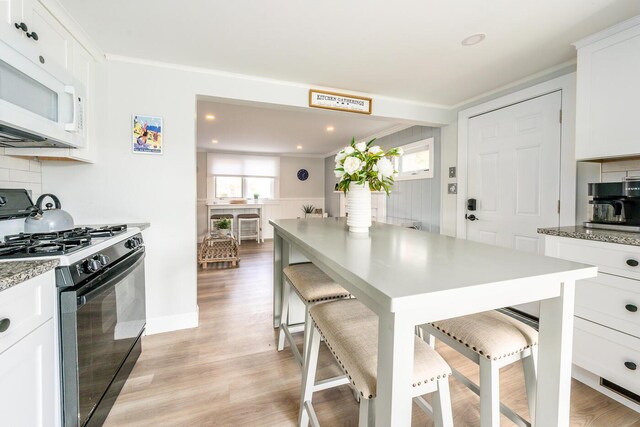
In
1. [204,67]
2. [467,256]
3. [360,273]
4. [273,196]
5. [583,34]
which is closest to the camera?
[360,273]

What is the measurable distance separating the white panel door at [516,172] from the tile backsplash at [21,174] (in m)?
3.79

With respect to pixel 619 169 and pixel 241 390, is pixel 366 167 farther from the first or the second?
pixel 619 169

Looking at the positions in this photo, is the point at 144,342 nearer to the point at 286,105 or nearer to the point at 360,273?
the point at 360,273

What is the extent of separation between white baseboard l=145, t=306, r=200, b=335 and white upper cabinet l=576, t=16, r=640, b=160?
3.17 metres

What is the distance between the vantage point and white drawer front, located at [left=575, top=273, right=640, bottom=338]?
1.37 meters

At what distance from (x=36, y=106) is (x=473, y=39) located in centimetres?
258

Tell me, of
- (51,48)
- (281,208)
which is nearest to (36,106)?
(51,48)

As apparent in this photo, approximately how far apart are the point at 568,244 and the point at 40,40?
126 inches

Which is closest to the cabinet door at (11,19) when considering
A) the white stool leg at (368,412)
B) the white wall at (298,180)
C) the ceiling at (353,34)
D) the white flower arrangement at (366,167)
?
the ceiling at (353,34)

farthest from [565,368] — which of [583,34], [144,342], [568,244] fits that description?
[144,342]

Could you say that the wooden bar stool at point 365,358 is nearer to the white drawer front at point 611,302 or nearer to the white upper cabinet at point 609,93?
the white drawer front at point 611,302

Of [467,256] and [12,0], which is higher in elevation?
[12,0]

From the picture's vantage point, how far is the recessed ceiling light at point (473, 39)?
5.94 ft

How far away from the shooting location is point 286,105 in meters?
2.55
